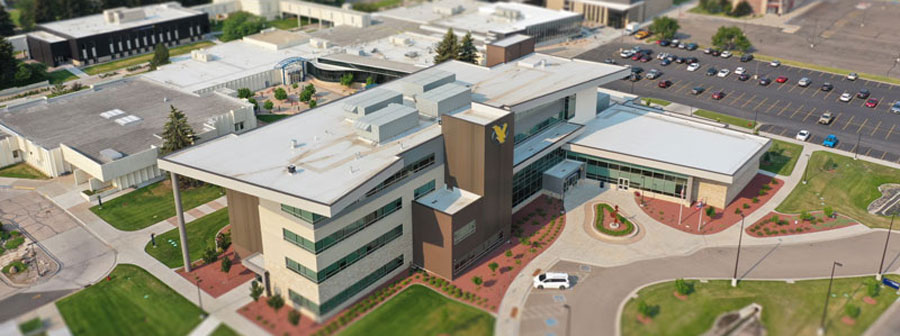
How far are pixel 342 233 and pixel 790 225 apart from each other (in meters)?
52.4

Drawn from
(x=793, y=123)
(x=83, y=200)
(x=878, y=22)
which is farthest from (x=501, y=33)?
(x=878, y=22)

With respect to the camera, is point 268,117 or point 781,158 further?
point 268,117

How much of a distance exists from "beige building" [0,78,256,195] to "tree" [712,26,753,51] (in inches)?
3919

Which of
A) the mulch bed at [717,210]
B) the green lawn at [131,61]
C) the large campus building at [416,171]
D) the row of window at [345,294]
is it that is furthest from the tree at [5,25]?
the mulch bed at [717,210]

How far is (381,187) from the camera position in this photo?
71.7 meters

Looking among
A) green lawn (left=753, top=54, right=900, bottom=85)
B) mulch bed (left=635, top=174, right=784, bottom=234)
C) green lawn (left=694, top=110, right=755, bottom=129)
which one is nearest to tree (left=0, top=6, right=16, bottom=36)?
mulch bed (left=635, top=174, right=784, bottom=234)

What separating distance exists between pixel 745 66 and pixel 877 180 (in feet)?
183

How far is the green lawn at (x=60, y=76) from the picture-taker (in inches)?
5679

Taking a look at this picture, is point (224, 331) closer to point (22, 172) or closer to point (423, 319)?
point (423, 319)

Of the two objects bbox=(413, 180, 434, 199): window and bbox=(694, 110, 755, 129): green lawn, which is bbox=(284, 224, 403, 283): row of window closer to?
bbox=(413, 180, 434, 199): window

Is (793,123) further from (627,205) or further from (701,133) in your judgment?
(627,205)

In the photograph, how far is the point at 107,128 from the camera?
107 m

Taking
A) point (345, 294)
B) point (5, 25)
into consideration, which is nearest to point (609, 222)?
point (345, 294)

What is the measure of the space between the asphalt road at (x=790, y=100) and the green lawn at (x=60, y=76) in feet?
344
